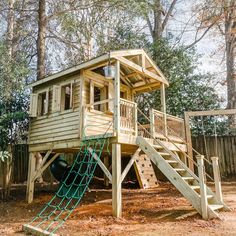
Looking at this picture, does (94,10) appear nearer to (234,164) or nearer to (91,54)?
(91,54)

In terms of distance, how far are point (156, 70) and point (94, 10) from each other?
821cm

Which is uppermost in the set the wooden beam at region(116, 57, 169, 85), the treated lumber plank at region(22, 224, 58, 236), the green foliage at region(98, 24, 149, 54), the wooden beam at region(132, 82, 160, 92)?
the green foliage at region(98, 24, 149, 54)

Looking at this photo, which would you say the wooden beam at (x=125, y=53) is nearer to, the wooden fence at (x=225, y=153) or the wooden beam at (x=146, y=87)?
the wooden beam at (x=146, y=87)

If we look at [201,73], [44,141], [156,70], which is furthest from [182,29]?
[44,141]

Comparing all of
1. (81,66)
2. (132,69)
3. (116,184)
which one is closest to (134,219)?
(116,184)

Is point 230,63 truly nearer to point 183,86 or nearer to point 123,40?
point 183,86

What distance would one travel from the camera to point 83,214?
6.90 meters

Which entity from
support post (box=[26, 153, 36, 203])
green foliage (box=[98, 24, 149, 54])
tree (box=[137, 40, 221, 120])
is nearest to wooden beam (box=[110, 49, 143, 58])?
support post (box=[26, 153, 36, 203])

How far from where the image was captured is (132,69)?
9.27m

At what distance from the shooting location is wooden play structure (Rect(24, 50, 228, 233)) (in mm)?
6707

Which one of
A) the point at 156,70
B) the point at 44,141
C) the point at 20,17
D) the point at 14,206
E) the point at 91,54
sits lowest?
the point at 14,206

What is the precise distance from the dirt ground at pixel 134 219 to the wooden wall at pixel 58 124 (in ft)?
7.40

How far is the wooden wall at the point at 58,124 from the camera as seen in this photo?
833cm

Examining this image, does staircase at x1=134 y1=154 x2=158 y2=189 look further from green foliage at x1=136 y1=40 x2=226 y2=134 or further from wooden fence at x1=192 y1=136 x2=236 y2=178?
green foliage at x1=136 y1=40 x2=226 y2=134
